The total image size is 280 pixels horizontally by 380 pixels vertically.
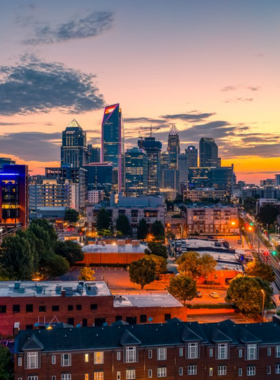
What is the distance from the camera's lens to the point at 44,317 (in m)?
37.1

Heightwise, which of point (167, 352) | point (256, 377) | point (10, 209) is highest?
point (10, 209)

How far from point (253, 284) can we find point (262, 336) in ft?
45.5

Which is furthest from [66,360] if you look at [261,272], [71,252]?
[71,252]

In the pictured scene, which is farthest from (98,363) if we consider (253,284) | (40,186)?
(40,186)

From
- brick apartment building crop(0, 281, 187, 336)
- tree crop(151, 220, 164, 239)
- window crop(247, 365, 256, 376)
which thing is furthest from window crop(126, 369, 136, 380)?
tree crop(151, 220, 164, 239)

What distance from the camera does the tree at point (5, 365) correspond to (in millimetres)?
25844

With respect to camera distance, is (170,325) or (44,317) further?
(44,317)

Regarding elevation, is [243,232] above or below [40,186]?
below

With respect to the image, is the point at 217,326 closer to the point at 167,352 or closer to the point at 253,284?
the point at 167,352

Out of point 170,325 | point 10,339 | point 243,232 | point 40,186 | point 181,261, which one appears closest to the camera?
point 170,325

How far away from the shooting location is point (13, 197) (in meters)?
87.6

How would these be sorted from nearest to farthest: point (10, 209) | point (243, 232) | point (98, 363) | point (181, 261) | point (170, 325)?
1. point (98, 363)
2. point (170, 325)
3. point (181, 261)
4. point (10, 209)
5. point (243, 232)

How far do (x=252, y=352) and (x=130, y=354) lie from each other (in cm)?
809

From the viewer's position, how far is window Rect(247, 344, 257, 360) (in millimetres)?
28047
